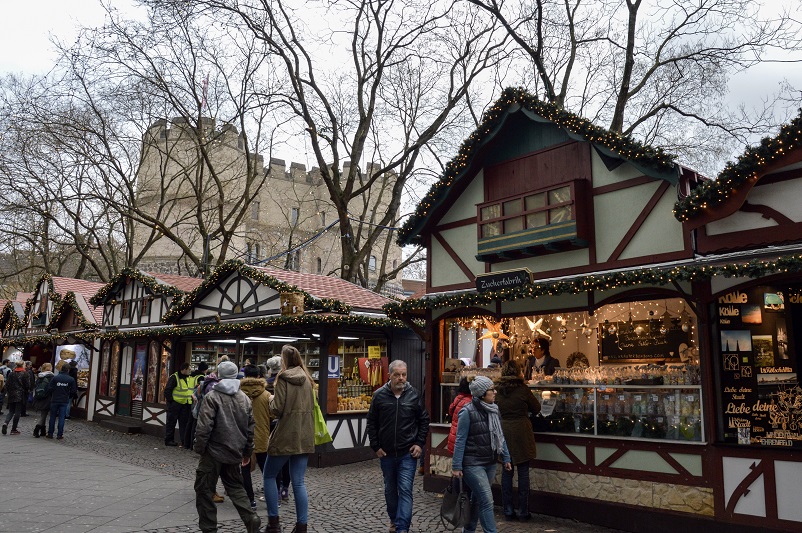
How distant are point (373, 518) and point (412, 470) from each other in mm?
1942

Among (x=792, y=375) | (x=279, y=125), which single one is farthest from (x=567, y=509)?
(x=279, y=125)

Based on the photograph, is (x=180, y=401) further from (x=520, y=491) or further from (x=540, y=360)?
(x=520, y=491)

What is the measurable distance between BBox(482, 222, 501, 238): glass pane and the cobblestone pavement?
410cm

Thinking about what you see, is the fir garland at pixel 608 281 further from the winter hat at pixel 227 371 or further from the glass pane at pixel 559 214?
the winter hat at pixel 227 371

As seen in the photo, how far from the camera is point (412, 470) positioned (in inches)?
263

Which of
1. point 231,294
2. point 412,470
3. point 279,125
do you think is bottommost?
point 412,470

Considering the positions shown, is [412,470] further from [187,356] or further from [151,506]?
[187,356]

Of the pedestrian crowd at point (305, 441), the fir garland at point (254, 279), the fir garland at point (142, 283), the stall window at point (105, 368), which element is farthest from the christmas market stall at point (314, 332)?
the pedestrian crowd at point (305, 441)

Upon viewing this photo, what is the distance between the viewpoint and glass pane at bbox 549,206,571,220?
9.17m

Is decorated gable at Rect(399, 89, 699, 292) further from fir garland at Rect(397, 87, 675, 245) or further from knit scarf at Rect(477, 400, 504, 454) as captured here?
knit scarf at Rect(477, 400, 504, 454)

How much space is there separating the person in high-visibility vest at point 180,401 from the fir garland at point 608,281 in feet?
22.4

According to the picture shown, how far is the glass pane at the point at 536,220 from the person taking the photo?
9.48 m

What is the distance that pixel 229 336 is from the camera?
16000 mm

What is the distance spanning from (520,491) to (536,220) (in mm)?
3825
